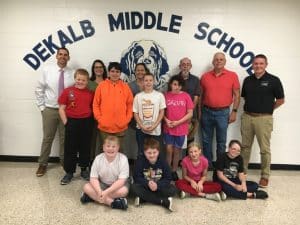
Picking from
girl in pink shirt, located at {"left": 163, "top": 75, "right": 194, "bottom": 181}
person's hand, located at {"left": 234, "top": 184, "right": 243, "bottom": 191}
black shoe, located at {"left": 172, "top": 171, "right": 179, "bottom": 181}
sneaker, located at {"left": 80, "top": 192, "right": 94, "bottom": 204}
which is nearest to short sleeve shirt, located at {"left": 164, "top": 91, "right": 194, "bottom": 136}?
girl in pink shirt, located at {"left": 163, "top": 75, "right": 194, "bottom": 181}

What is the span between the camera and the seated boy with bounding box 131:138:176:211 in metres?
3.15

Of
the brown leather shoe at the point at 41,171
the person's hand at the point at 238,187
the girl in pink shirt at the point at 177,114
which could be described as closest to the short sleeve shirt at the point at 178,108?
the girl in pink shirt at the point at 177,114

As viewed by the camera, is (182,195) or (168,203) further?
(182,195)

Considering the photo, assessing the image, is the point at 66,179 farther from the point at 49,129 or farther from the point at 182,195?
the point at 182,195

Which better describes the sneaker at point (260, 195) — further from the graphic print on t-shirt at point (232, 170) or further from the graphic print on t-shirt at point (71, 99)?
the graphic print on t-shirt at point (71, 99)

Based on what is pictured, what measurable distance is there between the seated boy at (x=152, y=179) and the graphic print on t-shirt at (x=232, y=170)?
0.65m

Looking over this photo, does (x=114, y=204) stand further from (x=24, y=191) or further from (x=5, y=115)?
(x=5, y=115)

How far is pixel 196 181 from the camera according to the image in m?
3.46

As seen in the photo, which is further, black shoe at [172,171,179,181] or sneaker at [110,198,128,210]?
black shoe at [172,171,179,181]

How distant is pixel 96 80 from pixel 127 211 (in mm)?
1717

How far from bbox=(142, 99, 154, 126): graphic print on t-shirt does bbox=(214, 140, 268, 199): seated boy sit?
890mm

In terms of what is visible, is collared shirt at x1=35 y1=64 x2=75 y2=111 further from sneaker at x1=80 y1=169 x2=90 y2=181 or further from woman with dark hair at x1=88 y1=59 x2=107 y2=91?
sneaker at x1=80 y1=169 x2=90 y2=181

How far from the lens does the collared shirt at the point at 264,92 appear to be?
3646mm

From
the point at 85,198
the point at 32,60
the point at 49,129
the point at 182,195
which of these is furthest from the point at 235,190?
the point at 32,60
